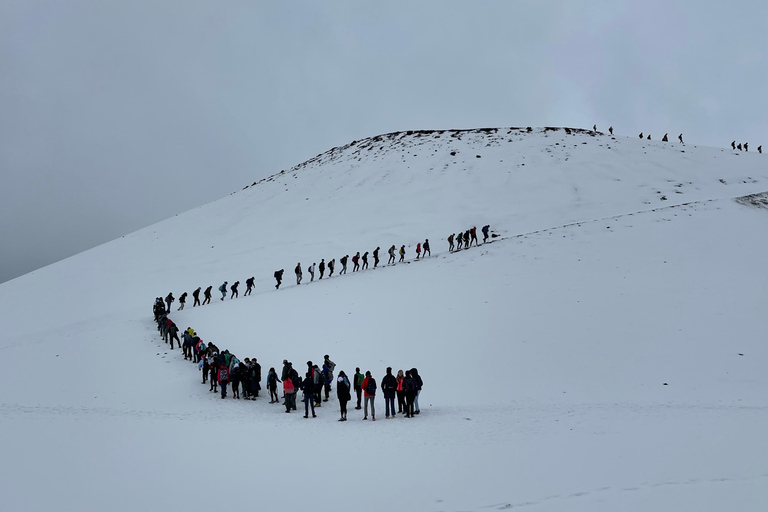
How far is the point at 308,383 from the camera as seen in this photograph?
38.7 feet

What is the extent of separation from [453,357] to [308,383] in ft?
18.5

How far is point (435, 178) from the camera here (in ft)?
145

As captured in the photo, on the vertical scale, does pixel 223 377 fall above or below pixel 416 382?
above

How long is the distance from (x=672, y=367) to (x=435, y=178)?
32555 mm

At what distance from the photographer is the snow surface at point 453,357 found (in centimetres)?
718

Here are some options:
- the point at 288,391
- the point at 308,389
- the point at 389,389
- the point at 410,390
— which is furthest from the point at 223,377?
the point at 410,390

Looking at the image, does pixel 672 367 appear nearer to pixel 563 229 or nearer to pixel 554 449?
pixel 554 449

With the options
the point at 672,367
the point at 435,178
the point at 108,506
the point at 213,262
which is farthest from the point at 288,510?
the point at 435,178

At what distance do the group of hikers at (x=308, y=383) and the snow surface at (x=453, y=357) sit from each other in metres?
0.46

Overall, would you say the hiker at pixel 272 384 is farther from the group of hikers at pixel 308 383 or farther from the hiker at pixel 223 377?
the hiker at pixel 223 377

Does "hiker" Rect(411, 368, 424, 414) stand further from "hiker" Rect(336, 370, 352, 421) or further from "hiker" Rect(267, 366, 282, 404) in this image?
"hiker" Rect(267, 366, 282, 404)

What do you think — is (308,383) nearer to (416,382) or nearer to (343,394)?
(343,394)

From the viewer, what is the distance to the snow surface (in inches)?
283

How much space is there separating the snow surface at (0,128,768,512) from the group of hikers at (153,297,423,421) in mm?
460
